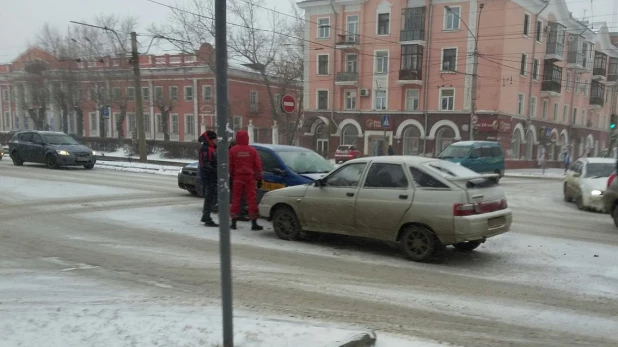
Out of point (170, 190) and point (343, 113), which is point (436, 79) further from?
point (170, 190)

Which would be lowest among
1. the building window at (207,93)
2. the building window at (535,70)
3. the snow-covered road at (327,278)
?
the snow-covered road at (327,278)

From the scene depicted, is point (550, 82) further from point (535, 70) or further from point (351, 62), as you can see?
point (351, 62)

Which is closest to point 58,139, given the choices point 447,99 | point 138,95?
point 138,95

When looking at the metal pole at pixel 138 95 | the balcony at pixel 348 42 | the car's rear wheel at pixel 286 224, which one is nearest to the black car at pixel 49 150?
the metal pole at pixel 138 95

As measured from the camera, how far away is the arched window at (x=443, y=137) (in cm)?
3959

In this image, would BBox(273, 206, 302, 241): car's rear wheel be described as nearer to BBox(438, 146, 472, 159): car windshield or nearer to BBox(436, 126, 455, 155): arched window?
BBox(438, 146, 472, 159): car windshield

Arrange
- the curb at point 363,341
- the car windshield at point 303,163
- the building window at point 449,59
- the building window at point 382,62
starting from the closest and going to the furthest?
1. the curb at point 363,341
2. the car windshield at point 303,163
3. the building window at point 449,59
4. the building window at point 382,62

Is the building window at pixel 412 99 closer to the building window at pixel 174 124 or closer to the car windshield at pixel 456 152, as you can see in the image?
the car windshield at pixel 456 152

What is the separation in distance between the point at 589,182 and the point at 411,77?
28074mm

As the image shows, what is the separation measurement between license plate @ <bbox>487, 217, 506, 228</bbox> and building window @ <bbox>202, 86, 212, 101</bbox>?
47.9 meters

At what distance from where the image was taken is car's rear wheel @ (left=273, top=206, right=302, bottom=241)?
8325 millimetres

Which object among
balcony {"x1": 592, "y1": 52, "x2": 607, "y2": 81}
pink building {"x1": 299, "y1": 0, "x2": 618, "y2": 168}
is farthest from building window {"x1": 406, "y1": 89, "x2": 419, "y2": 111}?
balcony {"x1": 592, "y1": 52, "x2": 607, "y2": 81}

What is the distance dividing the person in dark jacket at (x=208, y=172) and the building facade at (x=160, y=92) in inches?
1437

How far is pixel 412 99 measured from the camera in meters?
41.4
